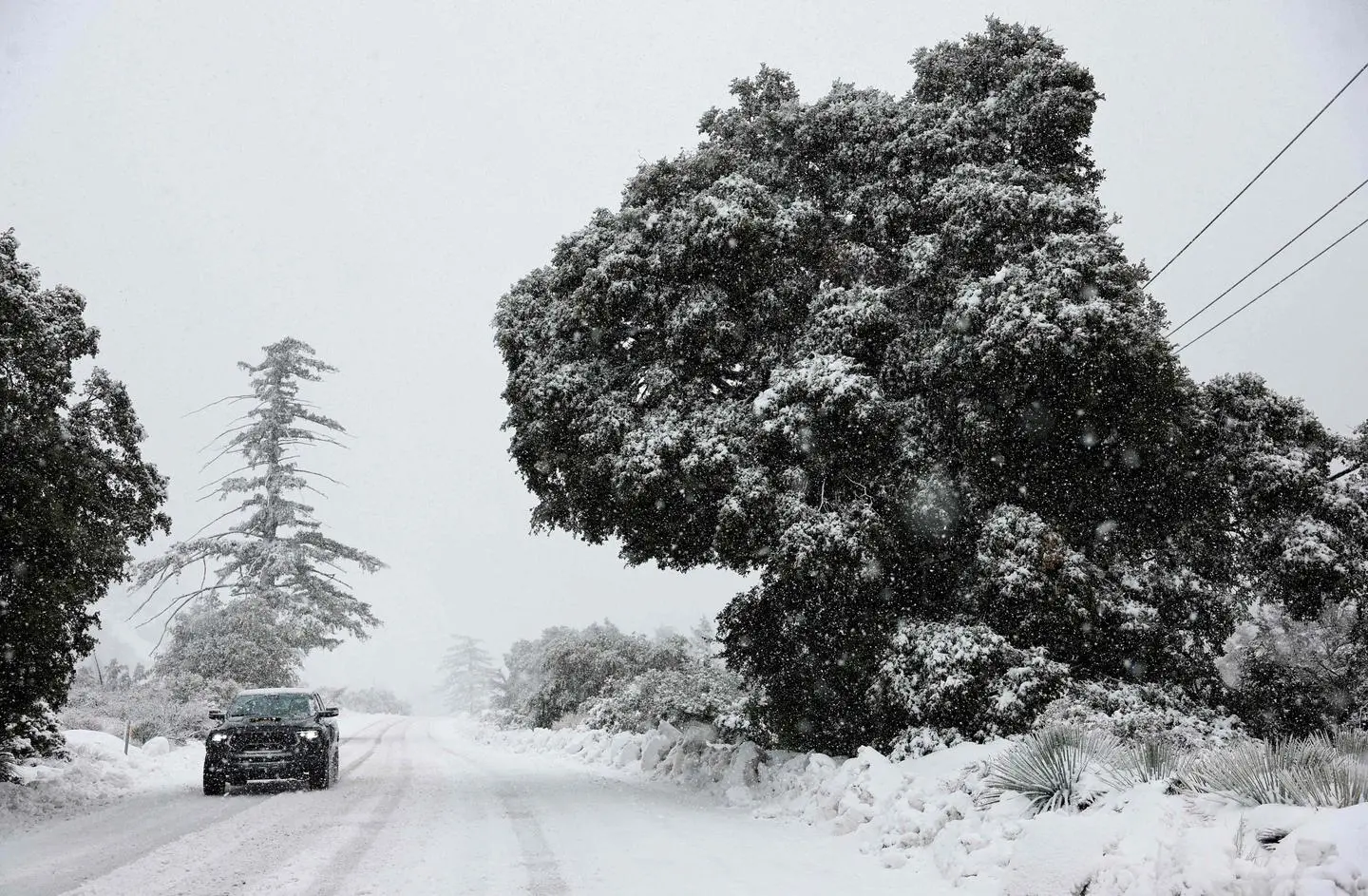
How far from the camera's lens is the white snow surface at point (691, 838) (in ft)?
16.4

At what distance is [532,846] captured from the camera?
28.2 feet

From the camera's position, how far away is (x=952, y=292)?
512 inches

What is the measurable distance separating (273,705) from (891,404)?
12.0m

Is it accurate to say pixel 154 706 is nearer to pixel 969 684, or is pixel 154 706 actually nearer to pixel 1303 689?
pixel 969 684

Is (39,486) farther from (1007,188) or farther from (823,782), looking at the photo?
(1007,188)

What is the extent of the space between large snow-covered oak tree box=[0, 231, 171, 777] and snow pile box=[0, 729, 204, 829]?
2.88ft

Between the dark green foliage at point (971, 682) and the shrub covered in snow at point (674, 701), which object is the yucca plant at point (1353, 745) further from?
the shrub covered in snow at point (674, 701)

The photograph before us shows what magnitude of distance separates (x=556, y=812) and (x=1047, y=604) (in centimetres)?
726

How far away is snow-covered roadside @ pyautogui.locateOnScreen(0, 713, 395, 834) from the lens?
36.8 ft

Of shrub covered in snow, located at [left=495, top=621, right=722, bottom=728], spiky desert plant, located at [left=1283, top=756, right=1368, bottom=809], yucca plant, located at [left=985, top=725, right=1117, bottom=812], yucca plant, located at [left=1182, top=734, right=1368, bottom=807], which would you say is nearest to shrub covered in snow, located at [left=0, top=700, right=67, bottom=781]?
yucca plant, located at [left=985, top=725, right=1117, bottom=812]

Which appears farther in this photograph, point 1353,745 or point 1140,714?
point 1140,714

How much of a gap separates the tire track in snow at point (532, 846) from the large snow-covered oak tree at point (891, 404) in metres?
4.45

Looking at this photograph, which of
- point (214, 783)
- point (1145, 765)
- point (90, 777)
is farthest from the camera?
point (90, 777)

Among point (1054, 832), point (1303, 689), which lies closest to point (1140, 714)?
point (1054, 832)
